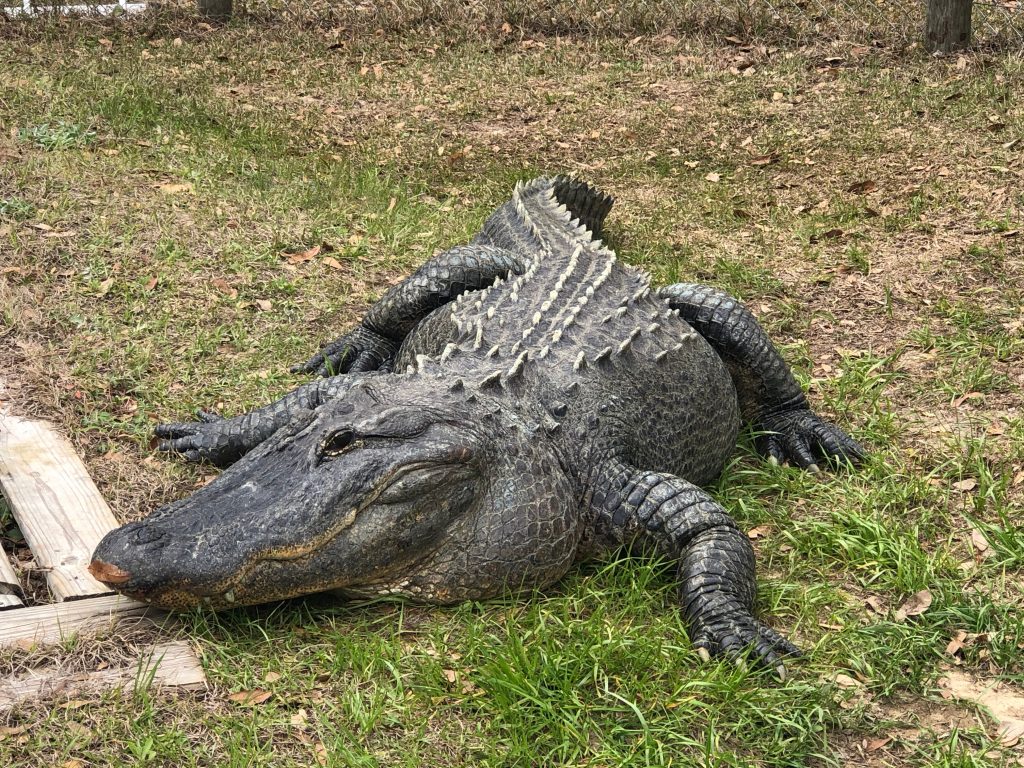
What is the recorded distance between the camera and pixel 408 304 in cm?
544

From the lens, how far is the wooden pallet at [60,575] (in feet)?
10.9

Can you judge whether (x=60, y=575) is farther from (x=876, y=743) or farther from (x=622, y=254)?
(x=622, y=254)

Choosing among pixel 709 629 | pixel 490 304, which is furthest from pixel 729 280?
pixel 709 629

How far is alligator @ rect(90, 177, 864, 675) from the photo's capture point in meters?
3.38

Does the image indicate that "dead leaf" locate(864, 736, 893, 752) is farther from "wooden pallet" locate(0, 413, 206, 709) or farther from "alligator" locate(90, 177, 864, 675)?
"wooden pallet" locate(0, 413, 206, 709)

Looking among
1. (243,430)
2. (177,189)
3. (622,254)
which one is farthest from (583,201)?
(243,430)

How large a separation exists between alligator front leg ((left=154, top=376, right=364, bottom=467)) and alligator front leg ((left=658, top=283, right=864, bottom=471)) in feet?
5.45

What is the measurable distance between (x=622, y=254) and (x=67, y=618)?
4.41 meters

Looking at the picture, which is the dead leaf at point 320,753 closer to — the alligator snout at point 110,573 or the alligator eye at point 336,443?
the alligator snout at point 110,573

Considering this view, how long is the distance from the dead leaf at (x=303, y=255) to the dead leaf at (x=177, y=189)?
1118mm

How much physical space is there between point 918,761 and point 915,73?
331 inches

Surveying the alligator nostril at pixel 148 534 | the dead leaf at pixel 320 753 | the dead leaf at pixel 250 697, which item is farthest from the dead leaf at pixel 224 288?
the dead leaf at pixel 320 753

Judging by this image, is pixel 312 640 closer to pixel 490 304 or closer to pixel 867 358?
pixel 490 304

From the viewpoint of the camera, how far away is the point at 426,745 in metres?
3.18
